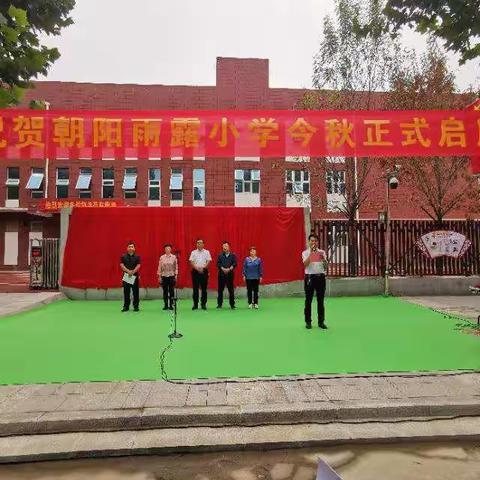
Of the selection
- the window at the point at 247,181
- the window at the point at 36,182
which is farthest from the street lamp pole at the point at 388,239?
the window at the point at 36,182

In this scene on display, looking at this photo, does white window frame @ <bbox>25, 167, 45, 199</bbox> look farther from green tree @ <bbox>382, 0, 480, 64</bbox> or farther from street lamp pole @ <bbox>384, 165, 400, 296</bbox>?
green tree @ <bbox>382, 0, 480, 64</bbox>

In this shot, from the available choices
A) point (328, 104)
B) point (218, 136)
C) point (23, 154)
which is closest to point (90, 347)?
point (23, 154)

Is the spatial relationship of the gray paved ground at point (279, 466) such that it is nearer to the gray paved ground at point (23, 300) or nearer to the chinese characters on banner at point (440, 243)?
the gray paved ground at point (23, 300)

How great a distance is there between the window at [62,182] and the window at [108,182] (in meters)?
2.52

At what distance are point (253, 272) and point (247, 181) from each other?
1976 centimetres

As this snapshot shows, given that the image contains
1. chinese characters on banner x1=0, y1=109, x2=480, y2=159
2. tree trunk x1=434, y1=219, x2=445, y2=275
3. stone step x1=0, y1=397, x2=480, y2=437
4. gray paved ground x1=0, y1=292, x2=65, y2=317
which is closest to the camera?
stone step x1=0, y1=397, x2=480, y2=437

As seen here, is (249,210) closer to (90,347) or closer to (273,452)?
(90,347)

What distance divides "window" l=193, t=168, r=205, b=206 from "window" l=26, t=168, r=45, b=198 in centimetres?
1051

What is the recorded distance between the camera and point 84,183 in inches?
1216

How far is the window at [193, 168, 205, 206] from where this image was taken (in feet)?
101

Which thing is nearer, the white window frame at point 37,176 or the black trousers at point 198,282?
the black trousers at point 198,282

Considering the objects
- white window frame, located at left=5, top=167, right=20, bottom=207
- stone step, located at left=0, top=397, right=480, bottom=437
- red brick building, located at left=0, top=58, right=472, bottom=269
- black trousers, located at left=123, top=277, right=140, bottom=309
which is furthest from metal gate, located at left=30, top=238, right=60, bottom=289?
white window frame, located at left=5, top=167, right=20, bottom=207

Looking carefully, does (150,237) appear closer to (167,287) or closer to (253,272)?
(167,287)

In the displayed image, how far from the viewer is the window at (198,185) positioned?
30.9m
